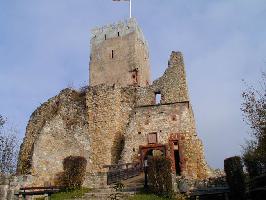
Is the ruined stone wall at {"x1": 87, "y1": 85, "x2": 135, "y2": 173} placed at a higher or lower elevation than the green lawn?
higher

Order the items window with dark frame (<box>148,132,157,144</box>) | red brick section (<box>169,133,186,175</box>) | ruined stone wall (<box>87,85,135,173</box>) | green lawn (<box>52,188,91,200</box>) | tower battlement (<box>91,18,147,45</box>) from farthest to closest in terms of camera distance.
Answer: tower battlement (<box>91,18,147,45</box>) < ruined stone wall (<box>87,85,135,173</box>) < window with dark frame (<box>148,132,157,144</box>) < red brick section (<box>169,133,186,175</box>) < green lawn (<box>52,188,91,200</box>)

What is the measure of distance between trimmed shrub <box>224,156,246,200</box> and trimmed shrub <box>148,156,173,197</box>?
270 centimetres

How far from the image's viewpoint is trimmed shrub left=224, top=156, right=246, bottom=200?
1722cm

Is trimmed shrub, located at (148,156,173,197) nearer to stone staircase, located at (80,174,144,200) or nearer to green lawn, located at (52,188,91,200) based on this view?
stone staircase, located at (80,174,144,200)

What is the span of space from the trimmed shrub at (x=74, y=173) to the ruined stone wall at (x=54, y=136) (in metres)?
5.17

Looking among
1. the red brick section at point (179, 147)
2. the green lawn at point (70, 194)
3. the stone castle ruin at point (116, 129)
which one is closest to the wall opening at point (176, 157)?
the stone castle ruin at point (116, 129)

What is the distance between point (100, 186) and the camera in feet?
71.3

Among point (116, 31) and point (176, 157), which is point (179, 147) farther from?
point (116, 31)

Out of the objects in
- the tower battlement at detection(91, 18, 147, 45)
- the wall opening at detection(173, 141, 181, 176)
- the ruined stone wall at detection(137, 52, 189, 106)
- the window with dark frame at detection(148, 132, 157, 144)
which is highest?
the tower battlement at detection(91, 18, 147, 45)

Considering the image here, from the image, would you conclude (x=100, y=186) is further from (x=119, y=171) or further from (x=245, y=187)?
(x=245, y=187)

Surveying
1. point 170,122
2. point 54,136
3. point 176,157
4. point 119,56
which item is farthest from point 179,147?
point 119,56

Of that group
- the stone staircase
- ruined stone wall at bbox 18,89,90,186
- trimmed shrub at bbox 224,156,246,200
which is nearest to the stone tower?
ruined stone wall at bbox 18,89,90,186

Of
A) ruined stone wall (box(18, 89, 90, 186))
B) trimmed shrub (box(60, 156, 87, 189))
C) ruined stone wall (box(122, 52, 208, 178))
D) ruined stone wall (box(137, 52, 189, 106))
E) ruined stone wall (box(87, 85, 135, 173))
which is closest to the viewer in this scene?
trimmed shrub (box(60, 156, 87, 189))

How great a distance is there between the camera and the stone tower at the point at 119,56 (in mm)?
34281
